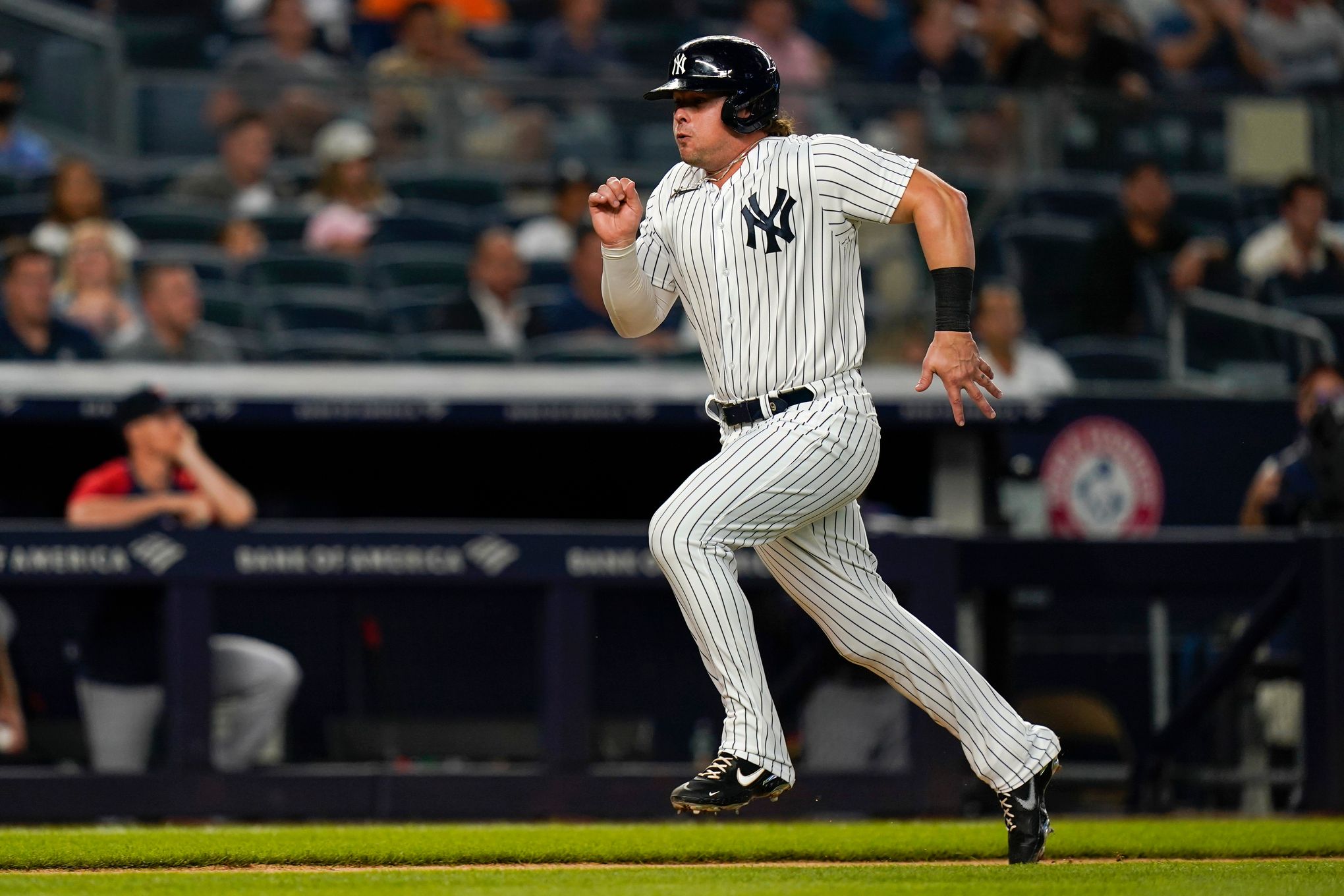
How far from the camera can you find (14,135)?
29.1 ft

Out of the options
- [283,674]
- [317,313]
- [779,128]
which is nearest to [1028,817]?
[779,128]

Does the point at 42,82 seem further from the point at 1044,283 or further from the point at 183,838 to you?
the point at 183,838

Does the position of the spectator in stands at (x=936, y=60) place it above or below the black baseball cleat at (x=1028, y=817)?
above

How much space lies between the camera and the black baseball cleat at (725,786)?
3752mm

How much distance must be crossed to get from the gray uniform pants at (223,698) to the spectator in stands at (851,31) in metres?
6.34

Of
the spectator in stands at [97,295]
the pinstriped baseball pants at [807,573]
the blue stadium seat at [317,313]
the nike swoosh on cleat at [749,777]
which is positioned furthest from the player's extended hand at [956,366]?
the blue stadium seat at [317,313]

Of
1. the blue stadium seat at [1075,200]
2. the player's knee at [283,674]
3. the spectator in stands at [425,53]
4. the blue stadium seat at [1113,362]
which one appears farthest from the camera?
the spectator in stands at [425,53]

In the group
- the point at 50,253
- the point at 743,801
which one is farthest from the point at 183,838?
the point at 50,253

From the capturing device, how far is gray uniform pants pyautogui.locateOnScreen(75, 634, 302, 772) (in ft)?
19.4

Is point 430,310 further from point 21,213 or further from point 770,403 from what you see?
point 770,403

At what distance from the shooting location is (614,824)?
5.77 meters

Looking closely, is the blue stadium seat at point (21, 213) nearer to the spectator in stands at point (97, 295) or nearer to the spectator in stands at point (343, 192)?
the spectator in stands at point (97, 295)

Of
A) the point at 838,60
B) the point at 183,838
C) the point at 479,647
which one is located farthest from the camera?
the point at 838,60

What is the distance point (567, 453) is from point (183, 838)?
258 centimetres
